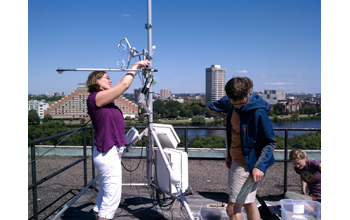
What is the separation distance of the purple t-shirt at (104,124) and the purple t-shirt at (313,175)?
2069 millimetres

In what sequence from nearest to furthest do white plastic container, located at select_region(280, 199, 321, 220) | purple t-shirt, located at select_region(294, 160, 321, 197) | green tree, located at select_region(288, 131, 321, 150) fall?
white plastic container, located at select_region(280, 199, 321, 220) → purple t-shirt, located at select_region(294, 160, 321, 197) → green tree, located at select_region(288, 131, 321, 150)

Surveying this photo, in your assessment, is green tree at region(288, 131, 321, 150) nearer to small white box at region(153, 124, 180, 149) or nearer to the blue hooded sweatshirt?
small white box at region(153, 124, 180, 149)

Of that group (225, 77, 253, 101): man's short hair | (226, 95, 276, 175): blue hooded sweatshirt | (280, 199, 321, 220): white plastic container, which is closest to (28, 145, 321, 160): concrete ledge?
(280, 199, 321, 220): white plastic container

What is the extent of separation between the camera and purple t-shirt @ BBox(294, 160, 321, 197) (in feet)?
9.17

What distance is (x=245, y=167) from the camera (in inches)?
75.9

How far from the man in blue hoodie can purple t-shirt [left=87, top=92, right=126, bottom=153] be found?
3.18 feet

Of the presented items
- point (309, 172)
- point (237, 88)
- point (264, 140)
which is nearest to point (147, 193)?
point (309, 172)

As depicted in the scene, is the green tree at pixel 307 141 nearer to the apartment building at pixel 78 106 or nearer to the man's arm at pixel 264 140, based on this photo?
the man's arm at pixel 264 140

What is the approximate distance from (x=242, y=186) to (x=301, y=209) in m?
1.08

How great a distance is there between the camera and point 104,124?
216 centimetres

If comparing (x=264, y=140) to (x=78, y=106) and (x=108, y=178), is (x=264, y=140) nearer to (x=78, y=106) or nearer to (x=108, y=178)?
(x=108, y=178)

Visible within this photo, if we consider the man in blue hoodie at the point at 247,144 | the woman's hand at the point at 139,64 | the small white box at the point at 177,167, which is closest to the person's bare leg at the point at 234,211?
the man in blue hoodie at the point at 247,144
